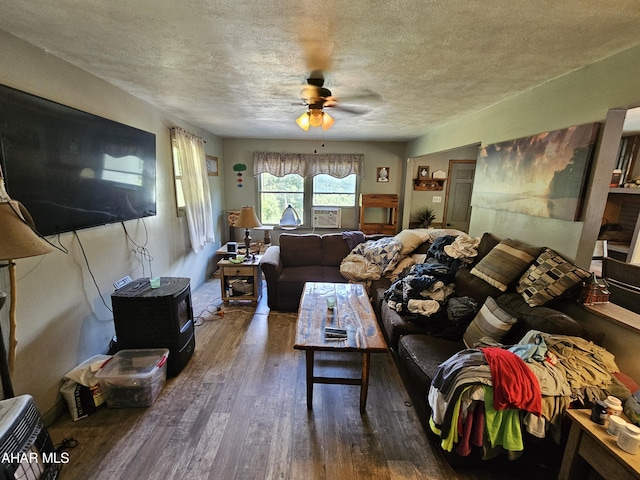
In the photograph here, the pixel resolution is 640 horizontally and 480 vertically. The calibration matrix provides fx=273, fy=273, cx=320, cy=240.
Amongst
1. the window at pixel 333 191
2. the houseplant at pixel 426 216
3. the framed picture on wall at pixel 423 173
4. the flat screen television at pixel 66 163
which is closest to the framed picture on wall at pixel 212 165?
the window at pixel 333 191

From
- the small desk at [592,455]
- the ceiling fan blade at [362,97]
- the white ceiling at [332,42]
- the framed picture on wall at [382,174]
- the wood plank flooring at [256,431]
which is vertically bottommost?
the wood plank flooring at [256,431]

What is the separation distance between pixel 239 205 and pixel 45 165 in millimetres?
3793

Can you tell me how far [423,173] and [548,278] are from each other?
151 inches

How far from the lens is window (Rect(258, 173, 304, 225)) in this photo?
17.6 feet

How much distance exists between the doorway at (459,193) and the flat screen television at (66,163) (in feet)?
16.6

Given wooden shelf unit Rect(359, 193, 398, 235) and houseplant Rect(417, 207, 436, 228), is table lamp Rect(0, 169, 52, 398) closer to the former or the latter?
wooden shelf unit Rect(359, 193, 398, 235)

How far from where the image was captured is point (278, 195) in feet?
17.8

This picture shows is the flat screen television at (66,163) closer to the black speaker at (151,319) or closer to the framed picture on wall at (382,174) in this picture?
the black speaker at (151,319)

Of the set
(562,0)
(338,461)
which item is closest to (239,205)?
(338,461)

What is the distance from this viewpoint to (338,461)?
61.3 inches

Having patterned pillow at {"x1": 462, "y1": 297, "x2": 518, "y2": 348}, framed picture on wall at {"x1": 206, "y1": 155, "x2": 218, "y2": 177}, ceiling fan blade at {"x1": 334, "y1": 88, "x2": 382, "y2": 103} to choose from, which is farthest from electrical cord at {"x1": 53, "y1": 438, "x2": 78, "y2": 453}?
framed picture on wall at {"x1": 206, "y1": 155, "x2": 218, "y2": 177}

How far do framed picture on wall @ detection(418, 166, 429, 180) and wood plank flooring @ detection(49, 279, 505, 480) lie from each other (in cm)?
394

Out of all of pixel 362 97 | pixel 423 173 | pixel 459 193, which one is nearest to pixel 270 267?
pixel 362 97

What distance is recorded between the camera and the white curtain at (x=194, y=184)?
11.0ft
